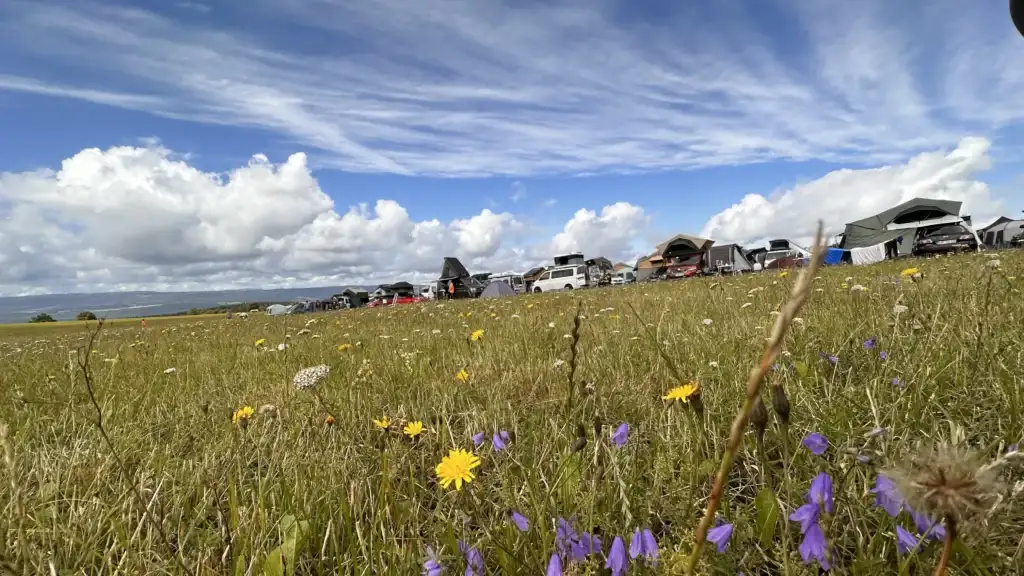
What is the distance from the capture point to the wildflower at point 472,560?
958mm

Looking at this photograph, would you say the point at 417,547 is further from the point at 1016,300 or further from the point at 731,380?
the point at 1016,300

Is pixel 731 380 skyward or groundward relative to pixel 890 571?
skyward

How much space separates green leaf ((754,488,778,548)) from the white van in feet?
111

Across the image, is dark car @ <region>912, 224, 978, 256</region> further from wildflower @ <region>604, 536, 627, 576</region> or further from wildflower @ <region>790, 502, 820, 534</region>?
wildflower @ <region>604, 536, 627, 576</region>

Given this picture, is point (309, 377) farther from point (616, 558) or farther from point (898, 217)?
point (898, 217)

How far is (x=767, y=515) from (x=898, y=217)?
45.8 m

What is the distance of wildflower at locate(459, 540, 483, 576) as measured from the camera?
958mm

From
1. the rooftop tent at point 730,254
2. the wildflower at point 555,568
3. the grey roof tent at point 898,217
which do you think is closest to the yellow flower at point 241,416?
the wildflower at point 555,568

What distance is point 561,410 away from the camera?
202 cm

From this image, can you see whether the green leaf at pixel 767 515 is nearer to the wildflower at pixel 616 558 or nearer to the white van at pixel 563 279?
the wildflower at pixel 616 558

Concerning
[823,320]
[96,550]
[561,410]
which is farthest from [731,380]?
[96,550]

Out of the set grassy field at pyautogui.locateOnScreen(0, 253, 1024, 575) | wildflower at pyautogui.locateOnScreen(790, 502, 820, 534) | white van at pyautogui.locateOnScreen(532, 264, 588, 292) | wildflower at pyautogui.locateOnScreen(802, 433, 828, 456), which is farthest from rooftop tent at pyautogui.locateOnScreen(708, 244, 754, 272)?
wildflower at pyautogui.locateOnScreen(790, 502, 820, 534)

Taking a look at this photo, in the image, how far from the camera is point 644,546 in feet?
3.05

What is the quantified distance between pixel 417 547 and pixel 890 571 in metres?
1.01
